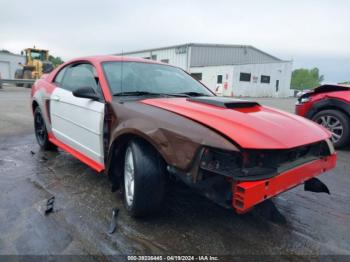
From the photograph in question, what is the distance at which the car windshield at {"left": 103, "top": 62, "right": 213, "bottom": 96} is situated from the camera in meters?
3.05

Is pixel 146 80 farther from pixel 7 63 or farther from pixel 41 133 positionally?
pixel 7 63

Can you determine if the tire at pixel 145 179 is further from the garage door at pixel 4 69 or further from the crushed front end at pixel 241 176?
the garage door at pixel 4 69

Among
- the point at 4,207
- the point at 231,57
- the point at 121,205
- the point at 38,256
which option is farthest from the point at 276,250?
the point at 231,57

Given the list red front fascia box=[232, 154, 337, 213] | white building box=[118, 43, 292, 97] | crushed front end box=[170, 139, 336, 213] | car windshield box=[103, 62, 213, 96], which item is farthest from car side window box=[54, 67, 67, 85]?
white building box=[118, 43, 292, 97]

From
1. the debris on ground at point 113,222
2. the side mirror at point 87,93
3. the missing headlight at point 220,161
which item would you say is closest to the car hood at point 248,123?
the missing headlight at point 220,161

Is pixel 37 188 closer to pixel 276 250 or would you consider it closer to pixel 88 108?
pixel 88 108

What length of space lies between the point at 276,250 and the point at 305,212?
84 cm

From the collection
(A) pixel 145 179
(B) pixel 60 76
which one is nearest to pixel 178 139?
(A) pixel 145 179

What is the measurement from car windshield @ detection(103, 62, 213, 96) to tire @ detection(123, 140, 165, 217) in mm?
786

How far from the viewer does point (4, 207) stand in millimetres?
2787

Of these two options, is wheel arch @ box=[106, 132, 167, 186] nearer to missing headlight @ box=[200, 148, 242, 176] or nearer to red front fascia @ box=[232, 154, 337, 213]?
missing headlight @ box=[200, 148, 242, 176]

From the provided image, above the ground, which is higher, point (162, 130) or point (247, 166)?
point (162, 130)

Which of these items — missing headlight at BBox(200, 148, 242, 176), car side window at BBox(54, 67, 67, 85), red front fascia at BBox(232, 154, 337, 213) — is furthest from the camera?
car side window at BBox(54, 67, 67, 85)

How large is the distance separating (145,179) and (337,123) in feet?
15.0
